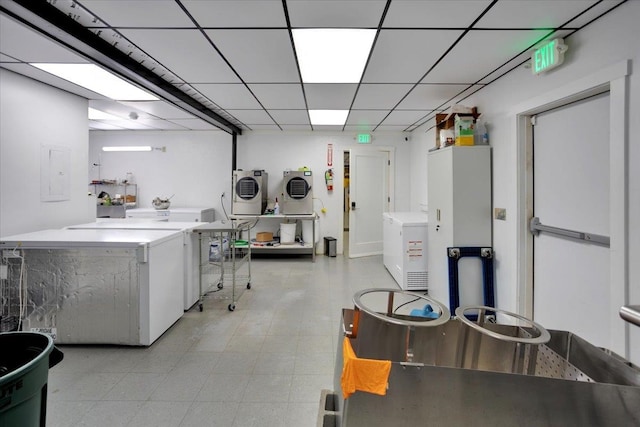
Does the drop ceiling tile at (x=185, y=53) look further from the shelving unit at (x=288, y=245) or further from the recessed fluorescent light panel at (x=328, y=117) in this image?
the shelving unit at (x=288, y=245)

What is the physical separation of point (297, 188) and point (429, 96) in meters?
2.82

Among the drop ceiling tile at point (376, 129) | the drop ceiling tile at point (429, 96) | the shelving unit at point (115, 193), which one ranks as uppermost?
the drop ceiling tile at point (376, 129)

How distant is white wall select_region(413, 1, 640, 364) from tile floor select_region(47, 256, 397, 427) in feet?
5.82

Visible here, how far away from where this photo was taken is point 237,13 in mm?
1948

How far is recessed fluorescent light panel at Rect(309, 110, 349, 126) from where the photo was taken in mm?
4531

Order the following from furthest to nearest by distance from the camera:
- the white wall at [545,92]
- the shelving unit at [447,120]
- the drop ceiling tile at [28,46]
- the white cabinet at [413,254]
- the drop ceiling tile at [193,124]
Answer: the drop ceiling tile at [193,124]
the white cabinet at [413,254]
the shelving unit at [447,120]
the drop ceiling tile at [28,46]
the white wall at [545,92]

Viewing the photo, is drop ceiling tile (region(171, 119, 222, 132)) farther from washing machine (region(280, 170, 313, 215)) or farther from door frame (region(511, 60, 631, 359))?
door frame (region(511, 60, 631, 359))

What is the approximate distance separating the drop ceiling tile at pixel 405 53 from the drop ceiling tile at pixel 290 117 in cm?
163

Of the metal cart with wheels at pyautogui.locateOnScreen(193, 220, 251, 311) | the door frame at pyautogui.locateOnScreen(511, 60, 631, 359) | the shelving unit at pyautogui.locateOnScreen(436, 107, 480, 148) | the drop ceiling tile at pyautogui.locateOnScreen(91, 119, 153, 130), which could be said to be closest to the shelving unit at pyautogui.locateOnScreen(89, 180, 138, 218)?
the drop ceiling tile at pyautogui.locateOnScreen(91, 119, 153, 130)

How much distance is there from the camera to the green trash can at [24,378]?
1045 mm

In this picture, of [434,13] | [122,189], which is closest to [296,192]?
[122,189]

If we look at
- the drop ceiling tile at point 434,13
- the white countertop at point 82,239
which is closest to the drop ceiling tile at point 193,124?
the white countertop at point 82,239

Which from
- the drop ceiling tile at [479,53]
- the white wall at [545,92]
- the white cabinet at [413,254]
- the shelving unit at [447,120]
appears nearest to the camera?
the white wall at [545,92]

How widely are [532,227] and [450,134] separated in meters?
1.24
